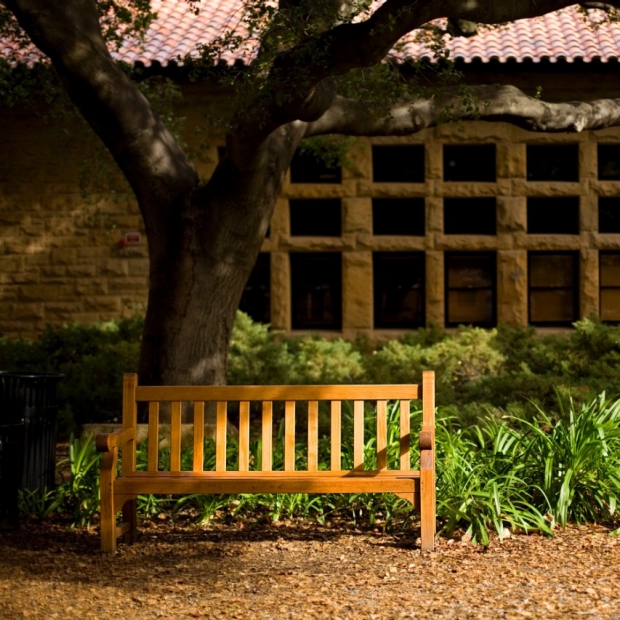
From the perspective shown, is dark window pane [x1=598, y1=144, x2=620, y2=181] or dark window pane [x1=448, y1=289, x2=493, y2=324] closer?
dark window pane [x1=448, y1=289, x2=493, y2=324]

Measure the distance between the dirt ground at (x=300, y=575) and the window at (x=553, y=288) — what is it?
871 centimetres

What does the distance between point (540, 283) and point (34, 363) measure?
22.8ft

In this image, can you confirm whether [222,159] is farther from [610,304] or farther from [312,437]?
[610,304]

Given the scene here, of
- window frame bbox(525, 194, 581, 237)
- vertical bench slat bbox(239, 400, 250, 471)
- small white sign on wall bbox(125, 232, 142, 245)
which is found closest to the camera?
vertical bench slat bbox(239, 400, 250, 471)

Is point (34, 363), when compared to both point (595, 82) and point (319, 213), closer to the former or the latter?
point (319, 213)

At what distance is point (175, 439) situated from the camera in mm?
6180

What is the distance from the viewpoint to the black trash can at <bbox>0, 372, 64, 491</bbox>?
6691 mm

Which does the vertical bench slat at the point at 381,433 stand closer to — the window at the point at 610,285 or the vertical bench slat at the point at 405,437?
the vertical bench slat at the point at 405,437

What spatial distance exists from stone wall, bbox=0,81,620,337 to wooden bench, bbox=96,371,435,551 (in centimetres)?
835

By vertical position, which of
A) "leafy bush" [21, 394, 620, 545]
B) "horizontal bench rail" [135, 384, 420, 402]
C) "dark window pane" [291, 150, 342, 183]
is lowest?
"leafy bush" [21, 394, 620, 545]

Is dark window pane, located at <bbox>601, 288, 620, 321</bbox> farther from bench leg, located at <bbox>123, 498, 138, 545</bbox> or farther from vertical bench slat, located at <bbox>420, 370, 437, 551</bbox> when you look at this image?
bench leg, located at <bbox>123, 498, 138, 545</bbox>

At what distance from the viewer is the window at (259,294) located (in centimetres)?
1480

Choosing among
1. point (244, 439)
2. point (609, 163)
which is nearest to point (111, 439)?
point (244, 439)

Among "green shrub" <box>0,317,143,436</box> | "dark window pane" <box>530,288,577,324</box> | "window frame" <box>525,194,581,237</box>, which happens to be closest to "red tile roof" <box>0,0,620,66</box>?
"window frame" <box>525,194,581,237</box>
